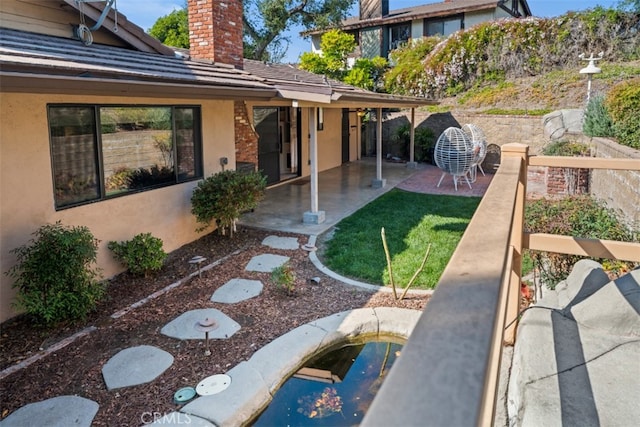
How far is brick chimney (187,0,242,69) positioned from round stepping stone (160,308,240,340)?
580 cm

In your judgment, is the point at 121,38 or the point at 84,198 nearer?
the point at 84,198

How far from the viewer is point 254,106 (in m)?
11.8

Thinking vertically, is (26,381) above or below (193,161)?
below

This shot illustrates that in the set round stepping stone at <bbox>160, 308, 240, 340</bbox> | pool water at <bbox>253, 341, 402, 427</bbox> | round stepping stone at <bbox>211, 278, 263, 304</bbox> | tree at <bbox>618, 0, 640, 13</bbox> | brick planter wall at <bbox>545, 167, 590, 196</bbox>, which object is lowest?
pool water at <bbox>253, 341, 402, 427</bbox>

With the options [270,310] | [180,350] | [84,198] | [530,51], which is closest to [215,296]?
[270,310]

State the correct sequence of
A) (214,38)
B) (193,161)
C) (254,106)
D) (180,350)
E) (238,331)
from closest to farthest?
(180,350), (238,331), (193,161), (214,38), (254,106)

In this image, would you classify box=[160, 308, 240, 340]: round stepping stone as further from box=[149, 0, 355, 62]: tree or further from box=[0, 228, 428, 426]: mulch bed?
box=[149, 0, 355, 62]: tree

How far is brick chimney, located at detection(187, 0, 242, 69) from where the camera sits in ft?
29.4

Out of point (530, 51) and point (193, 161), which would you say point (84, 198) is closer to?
point (193, 161)

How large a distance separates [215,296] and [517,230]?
389 cm

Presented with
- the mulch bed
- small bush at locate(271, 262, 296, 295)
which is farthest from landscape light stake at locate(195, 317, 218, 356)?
small bush at locate(271, 262, 296, 295)

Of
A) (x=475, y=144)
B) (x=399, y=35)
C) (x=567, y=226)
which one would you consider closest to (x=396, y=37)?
(x=399, y=35)

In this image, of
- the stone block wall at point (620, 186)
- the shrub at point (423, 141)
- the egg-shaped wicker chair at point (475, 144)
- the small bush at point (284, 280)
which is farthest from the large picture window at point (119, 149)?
the shrub at point (423, 141)

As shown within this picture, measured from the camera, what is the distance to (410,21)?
26422 mm
